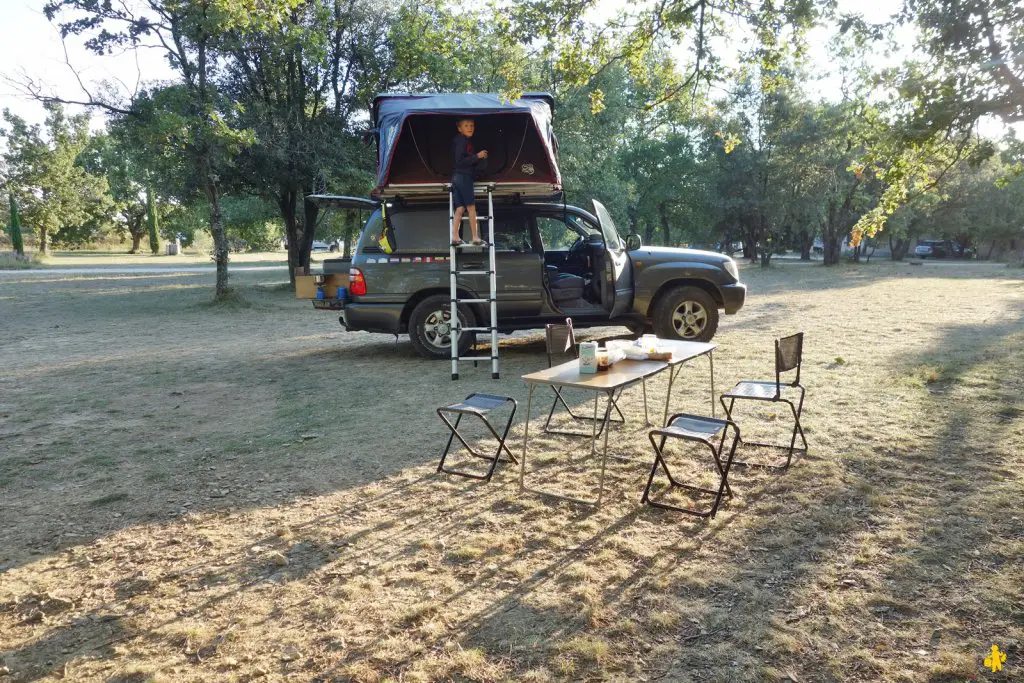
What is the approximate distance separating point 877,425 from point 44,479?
6.32 meters

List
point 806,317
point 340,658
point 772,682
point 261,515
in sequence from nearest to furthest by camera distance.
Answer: point 772,682, point 340,658, point 261,515, point 806,317

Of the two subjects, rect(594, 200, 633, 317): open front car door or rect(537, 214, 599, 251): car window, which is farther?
rect(537, 214, 599, 251): car window

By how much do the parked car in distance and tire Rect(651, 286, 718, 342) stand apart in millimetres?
42351

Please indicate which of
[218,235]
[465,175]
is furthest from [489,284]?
[218,235]

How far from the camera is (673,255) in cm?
→ 936

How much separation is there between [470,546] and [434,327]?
215 inches

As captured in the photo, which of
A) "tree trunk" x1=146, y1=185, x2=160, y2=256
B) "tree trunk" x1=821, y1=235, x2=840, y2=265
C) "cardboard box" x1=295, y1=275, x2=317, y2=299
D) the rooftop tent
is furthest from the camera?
"tree trunk" x1=146, y1=185, x2=160, y2=256

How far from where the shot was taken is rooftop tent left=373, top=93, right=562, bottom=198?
8055 mm

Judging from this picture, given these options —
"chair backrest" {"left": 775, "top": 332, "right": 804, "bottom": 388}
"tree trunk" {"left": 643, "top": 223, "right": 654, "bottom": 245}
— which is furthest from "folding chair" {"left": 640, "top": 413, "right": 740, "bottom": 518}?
"tree trunk" {"left": 643, "top": 223, "right": 654, "bottom": 245}

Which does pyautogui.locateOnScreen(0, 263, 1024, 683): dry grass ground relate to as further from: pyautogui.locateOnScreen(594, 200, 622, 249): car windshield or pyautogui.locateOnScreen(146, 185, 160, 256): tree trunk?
pyautogui.locateOnScreen(146, 185, 160, 256): tree trunk

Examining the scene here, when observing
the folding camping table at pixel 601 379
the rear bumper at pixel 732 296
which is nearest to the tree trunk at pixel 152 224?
the rear bumper at pixel 732 296

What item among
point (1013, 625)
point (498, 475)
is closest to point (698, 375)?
point (498, 475)

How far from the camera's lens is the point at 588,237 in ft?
30.5

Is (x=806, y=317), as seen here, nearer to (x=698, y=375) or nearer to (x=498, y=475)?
(x=698, y=375)
